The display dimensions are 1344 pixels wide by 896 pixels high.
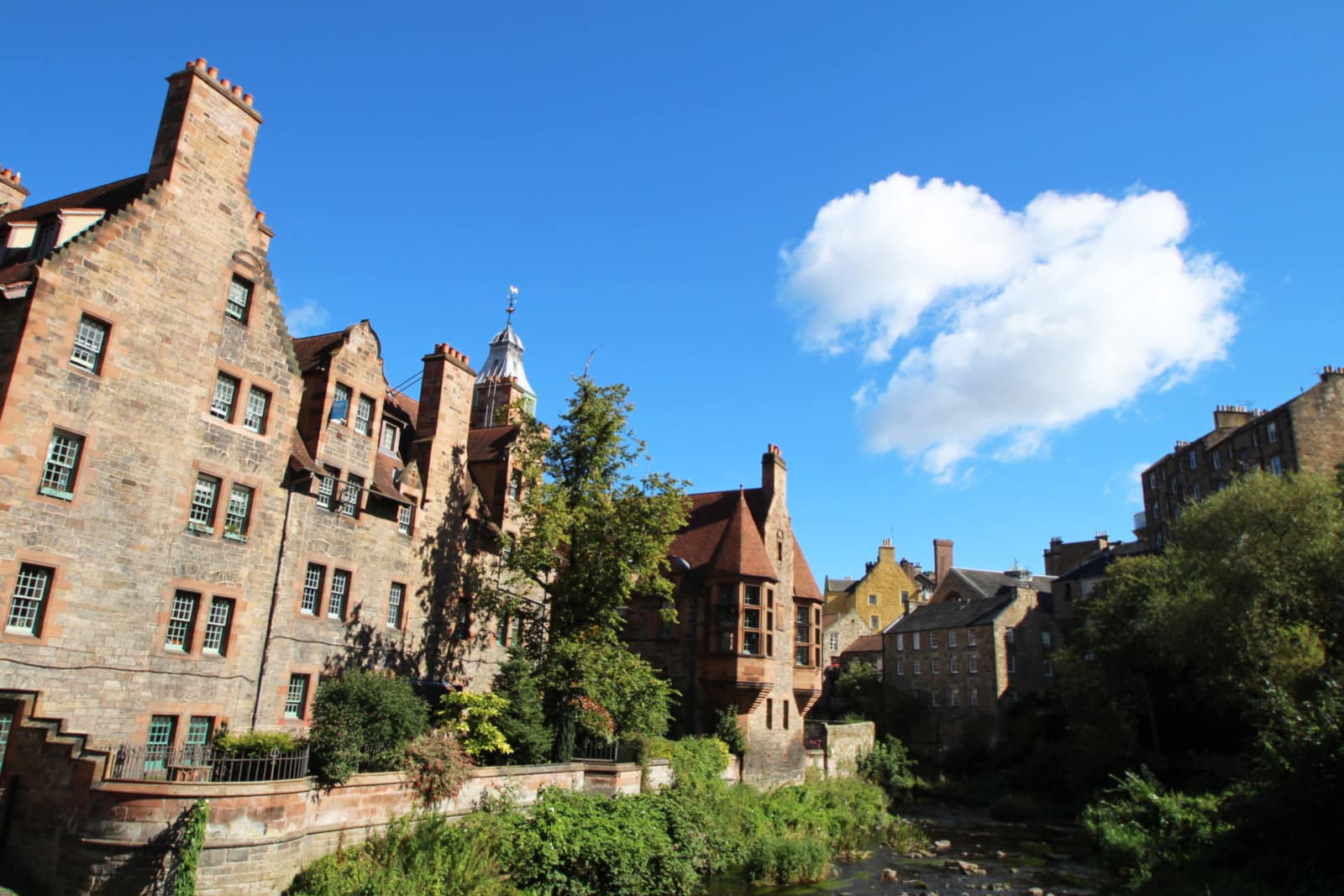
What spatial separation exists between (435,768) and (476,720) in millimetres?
3535

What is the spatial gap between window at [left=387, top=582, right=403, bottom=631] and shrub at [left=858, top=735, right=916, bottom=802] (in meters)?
30.4

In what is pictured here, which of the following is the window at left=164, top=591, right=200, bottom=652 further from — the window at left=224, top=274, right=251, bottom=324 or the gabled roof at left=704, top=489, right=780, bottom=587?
the gabled roof at left=704, top=489, right=780, bottom=587

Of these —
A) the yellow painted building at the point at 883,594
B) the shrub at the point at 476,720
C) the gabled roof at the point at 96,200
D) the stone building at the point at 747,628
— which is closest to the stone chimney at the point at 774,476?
the stone building at the point at 747,628

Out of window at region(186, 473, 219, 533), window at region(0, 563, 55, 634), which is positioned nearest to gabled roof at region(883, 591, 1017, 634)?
window at region(186, 473, 219, 533)

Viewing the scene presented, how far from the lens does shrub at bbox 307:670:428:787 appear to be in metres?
18.2

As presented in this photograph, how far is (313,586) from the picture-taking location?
24.2m

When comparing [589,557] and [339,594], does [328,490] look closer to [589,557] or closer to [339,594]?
[339,594]

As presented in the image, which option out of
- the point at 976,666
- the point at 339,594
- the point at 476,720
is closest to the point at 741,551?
the point at 476,720

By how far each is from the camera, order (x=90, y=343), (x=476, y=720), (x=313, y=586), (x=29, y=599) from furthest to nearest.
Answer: (x=313, y=586)
(x=476, y=720)
(x=90, y=343)
(x=29, y=599)

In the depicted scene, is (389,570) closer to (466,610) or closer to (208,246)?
(466,610)

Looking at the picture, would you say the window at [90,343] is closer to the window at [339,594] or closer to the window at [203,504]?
the window at [203,504]

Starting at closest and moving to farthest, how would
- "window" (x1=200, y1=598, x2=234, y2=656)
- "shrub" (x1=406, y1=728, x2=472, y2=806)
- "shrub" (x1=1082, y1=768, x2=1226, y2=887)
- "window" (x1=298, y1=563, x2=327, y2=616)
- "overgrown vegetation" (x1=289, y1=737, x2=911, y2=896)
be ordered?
1. "overgrown vegetation" (x1=289, y1=737, x2=911, y2=896)
2. "shrub" (x1=406, y1=728, x2=472, y2=806)
3. "window" (x1=200, y1=598, x2=234, y2=656)
4. "window" (x1=298, y1=563, x2=327, y2=616)
5. "shrub" (x1=1082, y1=768, x2=1226, y2=887)

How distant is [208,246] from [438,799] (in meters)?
15.1

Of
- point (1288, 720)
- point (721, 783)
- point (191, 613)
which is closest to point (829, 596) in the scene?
point (721, 783)
